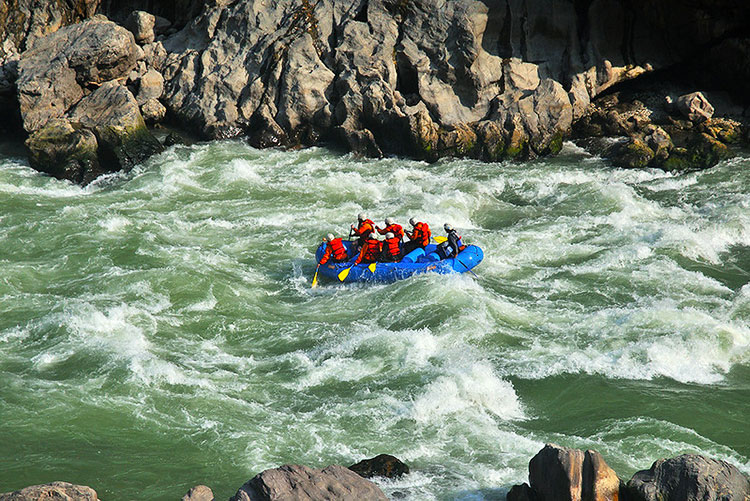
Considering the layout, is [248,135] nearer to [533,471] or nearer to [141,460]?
[141,460]

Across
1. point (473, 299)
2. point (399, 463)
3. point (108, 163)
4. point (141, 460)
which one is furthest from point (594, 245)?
point (108, 163)

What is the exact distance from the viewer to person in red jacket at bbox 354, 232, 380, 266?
13344 mm

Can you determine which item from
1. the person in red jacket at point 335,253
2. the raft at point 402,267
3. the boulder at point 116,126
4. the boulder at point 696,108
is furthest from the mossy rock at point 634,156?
the boulder at point 116,126

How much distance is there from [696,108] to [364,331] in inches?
490

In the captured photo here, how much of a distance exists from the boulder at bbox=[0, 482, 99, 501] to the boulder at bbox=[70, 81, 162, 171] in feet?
43.4

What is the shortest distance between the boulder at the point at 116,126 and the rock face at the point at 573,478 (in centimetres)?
1448

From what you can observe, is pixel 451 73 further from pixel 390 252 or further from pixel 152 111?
pixel 390 252

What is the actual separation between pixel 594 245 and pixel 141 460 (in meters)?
→ 9.37

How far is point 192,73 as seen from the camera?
70.1 ft

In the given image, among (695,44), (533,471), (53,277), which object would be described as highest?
(695,44)

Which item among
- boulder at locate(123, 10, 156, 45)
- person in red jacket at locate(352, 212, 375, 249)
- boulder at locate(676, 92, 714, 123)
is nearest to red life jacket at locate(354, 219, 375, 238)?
person in red jacket at locate(352, 212, 375, 249)

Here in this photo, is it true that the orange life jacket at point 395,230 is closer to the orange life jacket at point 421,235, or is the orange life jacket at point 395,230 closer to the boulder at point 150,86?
the orange life jacket at point 421,235

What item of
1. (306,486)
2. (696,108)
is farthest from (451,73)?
(306,486)

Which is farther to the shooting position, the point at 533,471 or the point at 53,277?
A: the point at 53,277
